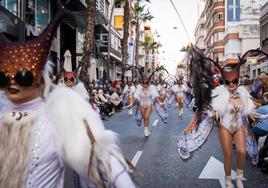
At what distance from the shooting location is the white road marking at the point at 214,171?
25.5ft

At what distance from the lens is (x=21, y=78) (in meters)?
2.30

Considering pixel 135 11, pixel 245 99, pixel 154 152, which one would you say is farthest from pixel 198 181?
pixel 135 11

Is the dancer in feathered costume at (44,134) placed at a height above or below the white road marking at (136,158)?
above

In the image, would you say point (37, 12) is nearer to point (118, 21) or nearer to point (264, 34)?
point (264, 34)

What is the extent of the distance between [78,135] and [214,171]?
6.42 meters

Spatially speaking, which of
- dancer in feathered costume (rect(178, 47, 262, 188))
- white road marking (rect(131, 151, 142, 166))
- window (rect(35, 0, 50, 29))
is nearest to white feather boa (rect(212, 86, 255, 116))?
dancer in feathered costume (rect(178, 47, 262, 188))

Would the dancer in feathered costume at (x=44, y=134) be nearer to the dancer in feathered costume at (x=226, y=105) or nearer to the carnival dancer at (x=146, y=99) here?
the dancer in feathered costume at (x=226, y=105)

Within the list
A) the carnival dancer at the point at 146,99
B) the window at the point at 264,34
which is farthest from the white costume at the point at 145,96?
the window at the point at 264,34

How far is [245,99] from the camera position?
21.9ft

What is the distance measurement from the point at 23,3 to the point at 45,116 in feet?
37.5

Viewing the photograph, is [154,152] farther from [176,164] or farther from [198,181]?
[198,181]

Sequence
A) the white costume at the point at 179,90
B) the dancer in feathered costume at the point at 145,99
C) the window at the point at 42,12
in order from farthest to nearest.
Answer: the window at the point at 42,12
the white costume at the point at 179,90
the dancer in feathered costume at the point at 145,99

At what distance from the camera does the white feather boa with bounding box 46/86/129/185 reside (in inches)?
87.0

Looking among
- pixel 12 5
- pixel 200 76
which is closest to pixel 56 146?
pixel 200 76
